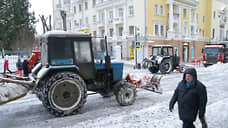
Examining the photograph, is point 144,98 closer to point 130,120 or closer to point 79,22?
point 130,120

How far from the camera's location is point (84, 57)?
18.9 ft

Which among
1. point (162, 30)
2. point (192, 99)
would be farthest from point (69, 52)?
point (162, 30)

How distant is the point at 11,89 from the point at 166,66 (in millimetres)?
12312

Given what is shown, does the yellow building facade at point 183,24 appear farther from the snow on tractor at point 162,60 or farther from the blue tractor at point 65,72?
the blue tractor at point 65,72

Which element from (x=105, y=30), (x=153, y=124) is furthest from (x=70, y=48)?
(x=105, y=30)

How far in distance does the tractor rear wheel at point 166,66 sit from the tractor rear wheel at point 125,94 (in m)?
8.66

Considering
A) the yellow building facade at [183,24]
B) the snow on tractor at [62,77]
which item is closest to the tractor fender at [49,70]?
the snow on tractor at [62,77]

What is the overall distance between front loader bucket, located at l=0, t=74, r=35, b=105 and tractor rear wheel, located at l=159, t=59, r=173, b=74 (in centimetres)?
1120

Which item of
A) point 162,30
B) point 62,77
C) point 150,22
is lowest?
point 62,77

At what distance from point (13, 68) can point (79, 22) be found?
83.4 ft

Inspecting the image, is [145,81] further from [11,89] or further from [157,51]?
[157,51]

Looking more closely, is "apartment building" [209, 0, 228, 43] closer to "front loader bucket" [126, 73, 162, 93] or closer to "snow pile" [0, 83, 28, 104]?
"front loader bucket" [126, 73, 162, 93]

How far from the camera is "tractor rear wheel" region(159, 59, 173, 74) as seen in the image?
14.6 meters

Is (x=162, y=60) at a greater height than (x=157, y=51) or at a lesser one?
lesser
